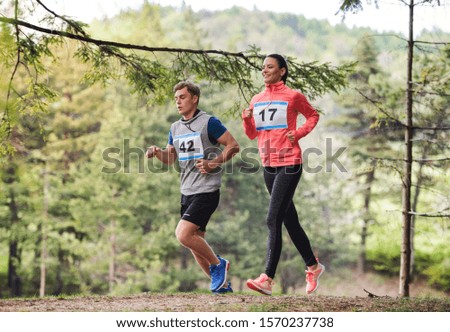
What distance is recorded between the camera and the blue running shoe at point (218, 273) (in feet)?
18.8

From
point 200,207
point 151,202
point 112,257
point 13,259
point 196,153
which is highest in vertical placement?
point 196,153

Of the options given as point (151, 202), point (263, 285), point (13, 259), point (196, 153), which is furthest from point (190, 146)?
point (13, 259)

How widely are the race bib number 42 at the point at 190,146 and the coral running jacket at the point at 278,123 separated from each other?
0.45 m

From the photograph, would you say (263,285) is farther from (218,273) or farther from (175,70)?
(175,70)

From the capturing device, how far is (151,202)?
72.7ft

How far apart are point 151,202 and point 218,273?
16.6 metres

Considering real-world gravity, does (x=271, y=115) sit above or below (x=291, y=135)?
above

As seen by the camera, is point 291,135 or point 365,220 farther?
point 365,220

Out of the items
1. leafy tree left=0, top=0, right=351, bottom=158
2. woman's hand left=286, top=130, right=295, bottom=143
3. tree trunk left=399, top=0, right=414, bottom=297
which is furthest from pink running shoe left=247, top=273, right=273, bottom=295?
tree trunk left=399, top=0, right=414, bottom=297

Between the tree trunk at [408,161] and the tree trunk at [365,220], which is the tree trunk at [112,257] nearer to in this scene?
the tree trunk at [365,220]

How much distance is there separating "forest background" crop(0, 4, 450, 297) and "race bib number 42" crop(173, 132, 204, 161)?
12.9 m

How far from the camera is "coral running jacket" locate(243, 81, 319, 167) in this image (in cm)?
522

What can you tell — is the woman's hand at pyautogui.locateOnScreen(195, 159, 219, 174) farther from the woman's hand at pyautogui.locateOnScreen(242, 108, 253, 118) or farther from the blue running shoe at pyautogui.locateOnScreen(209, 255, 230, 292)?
the blue running shoe at pyautogui.locateOnScreen(209, 255, 230, 292)
